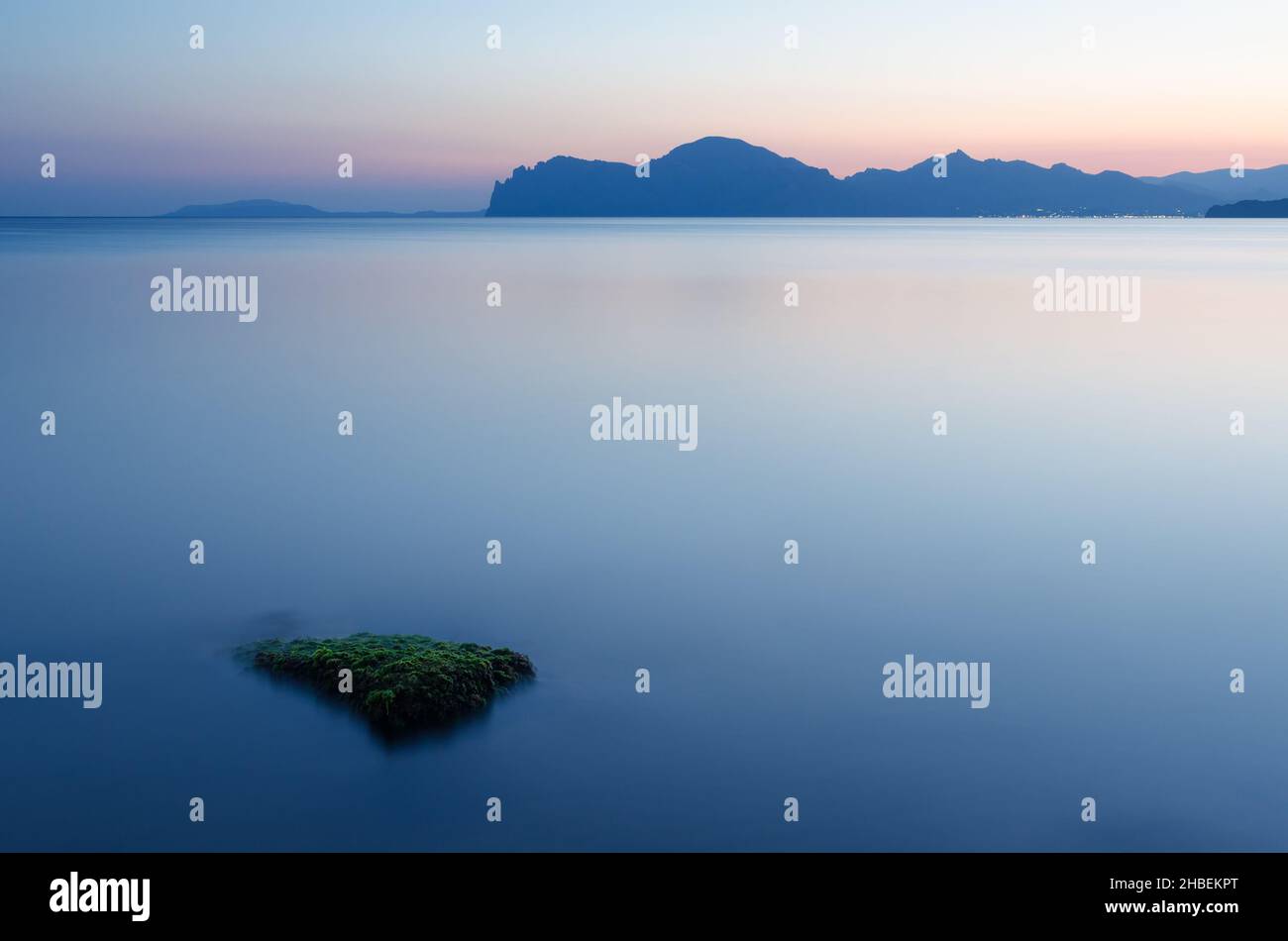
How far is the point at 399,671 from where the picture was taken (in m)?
10.8

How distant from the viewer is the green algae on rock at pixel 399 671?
34.0 feet

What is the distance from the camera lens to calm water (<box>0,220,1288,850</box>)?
369 inches

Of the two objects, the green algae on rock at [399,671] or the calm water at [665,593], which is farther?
the green algae on rock at [399,671]

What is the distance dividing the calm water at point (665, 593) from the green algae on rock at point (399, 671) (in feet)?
0.91

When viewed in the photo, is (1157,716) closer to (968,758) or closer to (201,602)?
(968,758)

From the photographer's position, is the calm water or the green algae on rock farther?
the green algae on rock

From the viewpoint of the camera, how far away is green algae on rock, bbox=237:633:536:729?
10.4 m

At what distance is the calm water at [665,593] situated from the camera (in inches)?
369

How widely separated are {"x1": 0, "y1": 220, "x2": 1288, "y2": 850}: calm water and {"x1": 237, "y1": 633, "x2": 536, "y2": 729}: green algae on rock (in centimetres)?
28
